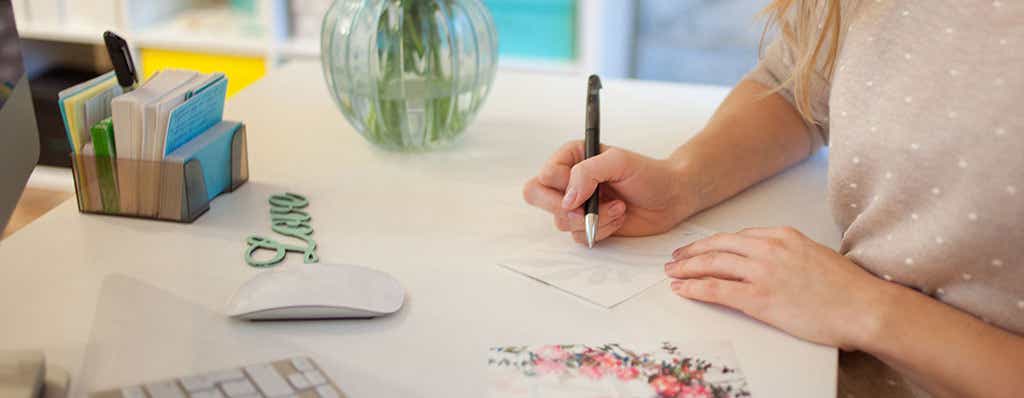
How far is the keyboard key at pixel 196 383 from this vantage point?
591 mm

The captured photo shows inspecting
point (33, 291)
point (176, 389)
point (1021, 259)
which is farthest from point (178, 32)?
point (1021, 259)

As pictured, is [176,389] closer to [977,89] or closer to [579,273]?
[579,273]

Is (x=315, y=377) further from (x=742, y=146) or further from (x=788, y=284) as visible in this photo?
(x=742, y=146)

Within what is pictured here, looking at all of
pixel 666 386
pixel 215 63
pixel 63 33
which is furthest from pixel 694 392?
pixel 63 33

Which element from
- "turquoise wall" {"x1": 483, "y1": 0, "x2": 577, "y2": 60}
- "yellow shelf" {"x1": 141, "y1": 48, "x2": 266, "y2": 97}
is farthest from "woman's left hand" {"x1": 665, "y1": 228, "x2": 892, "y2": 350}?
"yellow shelf" {"x1": 141, "y1": 48, "x2": 266, "y2": 97}

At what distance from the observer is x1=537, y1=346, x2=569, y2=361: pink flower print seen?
648 millimetres

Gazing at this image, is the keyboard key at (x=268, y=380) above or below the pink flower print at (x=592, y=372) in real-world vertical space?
above

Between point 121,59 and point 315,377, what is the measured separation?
1.32 feet

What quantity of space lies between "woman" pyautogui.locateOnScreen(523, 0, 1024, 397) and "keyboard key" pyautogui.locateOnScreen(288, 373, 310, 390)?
305 mm

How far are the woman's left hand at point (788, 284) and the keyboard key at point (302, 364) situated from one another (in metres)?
0.29

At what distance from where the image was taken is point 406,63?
3.31 ft

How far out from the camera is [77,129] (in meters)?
0.83

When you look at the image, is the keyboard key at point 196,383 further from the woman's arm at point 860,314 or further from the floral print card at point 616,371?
the woman's arm at point 860,314

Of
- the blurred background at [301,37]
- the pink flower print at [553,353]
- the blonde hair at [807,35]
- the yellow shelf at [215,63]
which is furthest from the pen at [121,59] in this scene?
the yellow shelf at [215,63]
